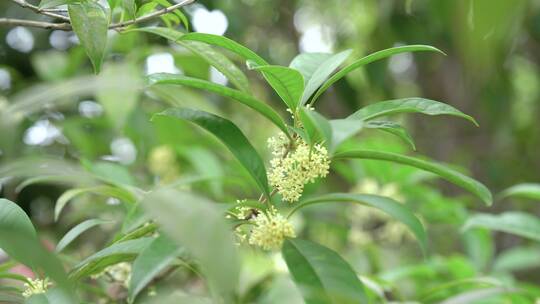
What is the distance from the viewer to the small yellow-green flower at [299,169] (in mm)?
675

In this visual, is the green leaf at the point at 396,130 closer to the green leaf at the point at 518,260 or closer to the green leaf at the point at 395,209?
the green leaf at the point at 395,209

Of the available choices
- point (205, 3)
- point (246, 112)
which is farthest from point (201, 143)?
point (246, 112)

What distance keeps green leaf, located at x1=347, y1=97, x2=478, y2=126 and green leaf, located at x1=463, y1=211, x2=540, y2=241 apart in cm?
53

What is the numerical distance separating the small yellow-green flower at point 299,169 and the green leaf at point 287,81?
0.05 meters

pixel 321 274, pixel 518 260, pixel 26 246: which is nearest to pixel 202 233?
pixel 26 246

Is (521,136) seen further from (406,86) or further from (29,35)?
(29,35)

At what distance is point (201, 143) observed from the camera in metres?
1.73

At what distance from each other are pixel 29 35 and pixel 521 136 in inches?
66.0

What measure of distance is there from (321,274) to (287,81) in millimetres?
185

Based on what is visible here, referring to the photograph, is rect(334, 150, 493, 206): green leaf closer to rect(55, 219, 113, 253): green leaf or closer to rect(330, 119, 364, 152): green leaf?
rect(330, 119, 364, 152): green leaf

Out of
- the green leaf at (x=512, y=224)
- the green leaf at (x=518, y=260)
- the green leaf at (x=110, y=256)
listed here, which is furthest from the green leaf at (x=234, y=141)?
the green leaf at (x=518, y=260)

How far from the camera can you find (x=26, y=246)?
46 cm

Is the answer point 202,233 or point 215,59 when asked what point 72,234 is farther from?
point 202,233

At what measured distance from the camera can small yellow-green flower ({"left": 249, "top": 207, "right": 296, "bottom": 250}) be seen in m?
0.66
